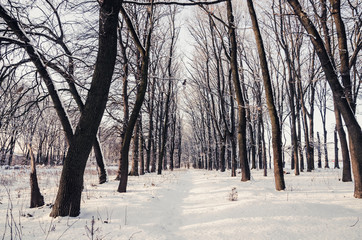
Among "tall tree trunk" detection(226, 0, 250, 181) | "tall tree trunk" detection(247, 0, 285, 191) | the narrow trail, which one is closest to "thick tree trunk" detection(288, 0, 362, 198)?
"tall tree trunk" detection(247, 0, 285, 191)

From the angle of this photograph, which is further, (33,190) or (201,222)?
(33,190)

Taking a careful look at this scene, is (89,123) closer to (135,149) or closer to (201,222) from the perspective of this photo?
(201,222)

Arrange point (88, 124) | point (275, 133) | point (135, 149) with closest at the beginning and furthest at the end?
point (88, 124), point (275, 133), point (135, 149)

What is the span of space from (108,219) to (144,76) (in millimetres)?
4815

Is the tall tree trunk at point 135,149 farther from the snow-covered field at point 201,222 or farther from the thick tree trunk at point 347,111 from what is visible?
the thick tree trunk at point 347,111

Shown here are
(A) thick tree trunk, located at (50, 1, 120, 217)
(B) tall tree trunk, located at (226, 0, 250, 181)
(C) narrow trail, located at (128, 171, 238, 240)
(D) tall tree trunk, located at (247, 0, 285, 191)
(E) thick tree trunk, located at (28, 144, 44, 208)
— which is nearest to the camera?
(C) narrow trail, located at (128, 171, 238, 240)

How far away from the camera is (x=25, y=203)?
18.1 ft

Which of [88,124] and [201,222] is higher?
[88,124]

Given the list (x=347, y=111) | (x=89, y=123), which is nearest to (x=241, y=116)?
(x=347, y=111)

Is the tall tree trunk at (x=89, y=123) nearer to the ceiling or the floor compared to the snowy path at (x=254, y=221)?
nearer to the ceiling

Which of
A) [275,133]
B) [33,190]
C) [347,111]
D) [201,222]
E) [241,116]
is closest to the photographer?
[201,222]

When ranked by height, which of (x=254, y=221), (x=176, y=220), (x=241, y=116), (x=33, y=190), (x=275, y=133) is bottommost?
(x=176, y=220)

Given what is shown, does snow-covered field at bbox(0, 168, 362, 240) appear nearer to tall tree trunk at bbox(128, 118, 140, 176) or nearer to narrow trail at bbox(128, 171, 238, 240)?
narrow trail at bbox(128, 171, 238, 240)

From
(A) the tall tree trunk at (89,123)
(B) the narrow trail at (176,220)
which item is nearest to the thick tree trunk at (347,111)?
(B) the narrow trail at (176,220)
